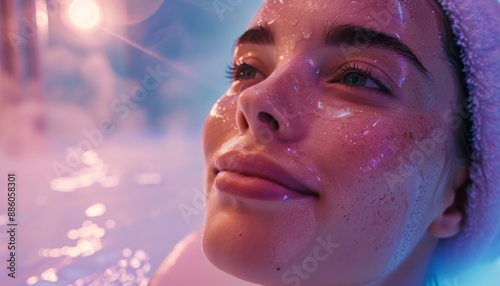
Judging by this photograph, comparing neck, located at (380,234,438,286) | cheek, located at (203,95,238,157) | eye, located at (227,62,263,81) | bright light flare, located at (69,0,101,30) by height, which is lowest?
neck, located at (380,234,438,286)

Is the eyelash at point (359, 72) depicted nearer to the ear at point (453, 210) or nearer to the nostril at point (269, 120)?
the nostril at point (269, 120)

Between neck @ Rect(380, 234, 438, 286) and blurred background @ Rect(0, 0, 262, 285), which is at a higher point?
blurred background @ Rect(0, 0, 262, 285)

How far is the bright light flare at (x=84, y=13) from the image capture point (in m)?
2.75

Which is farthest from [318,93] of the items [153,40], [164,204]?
[153,40]

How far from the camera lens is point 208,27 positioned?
109 inches

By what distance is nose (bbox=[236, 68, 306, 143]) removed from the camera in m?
0.73

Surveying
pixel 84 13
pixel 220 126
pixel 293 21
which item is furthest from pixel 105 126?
pixel 293 21

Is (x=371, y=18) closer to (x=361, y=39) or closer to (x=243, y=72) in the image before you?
(x=361, y=39)

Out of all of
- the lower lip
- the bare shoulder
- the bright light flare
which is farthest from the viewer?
the bright light flare

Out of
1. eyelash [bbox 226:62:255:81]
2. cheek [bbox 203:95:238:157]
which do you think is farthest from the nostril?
eyelash [bbox 226:62:255:81]

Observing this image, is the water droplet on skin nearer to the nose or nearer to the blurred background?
the nose

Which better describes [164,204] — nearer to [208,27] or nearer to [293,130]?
[208,27]

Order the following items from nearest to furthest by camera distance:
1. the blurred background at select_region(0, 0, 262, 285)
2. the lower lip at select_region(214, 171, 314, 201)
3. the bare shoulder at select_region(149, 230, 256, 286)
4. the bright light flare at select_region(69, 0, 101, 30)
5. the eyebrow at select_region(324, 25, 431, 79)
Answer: the lower lip at select_region(214, 171, 314, 201)
the eyebrow at select_region(324, 25, 431, 79)
the bare shoulder at select_region(149, 230, 256, 286)
the blurred background at select_region(0, 0, 262, 285)
the bright light flare at select_region(69, 0, 101, 30)

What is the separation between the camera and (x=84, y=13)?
113 inches
